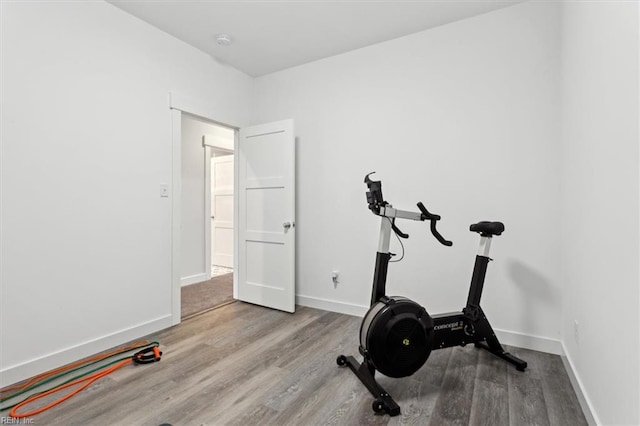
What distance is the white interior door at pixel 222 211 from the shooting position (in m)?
5.83

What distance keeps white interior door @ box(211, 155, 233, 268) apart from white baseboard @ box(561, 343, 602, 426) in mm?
4935

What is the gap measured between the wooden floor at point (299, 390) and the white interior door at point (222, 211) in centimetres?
329

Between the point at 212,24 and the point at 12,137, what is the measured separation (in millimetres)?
1745

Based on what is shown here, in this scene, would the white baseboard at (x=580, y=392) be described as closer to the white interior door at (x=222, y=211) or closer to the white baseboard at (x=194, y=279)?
the white baseboard at (x=194, y=279)

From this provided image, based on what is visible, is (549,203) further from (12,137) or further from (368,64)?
(12,137)

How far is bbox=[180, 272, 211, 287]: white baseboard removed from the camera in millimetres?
4504

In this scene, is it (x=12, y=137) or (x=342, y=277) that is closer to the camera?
(x=12, y=137)

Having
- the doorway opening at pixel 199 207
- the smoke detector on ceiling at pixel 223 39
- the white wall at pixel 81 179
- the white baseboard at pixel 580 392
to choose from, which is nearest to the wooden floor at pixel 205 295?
the doorway opening at pixel 199 207

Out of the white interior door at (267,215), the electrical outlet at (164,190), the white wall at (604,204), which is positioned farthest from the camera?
the white interior door at (267,215)

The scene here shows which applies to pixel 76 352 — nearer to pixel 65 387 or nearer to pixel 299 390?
pixel 65 387

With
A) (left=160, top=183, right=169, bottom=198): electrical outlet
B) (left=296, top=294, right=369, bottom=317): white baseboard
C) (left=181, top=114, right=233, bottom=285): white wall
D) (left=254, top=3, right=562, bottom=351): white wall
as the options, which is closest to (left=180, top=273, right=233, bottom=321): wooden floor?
(left=181, top=114, right=233, bottom=285): white wall

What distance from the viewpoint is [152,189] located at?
9.15 feet

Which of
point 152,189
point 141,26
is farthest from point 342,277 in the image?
point 141,26

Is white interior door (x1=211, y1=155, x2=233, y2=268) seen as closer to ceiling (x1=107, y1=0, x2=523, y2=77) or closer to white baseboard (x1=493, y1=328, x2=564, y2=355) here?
ceiling (x1=107, y1=0, x2=523, y2=77)
